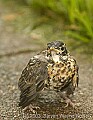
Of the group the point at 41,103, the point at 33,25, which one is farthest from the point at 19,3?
the point at 41,103

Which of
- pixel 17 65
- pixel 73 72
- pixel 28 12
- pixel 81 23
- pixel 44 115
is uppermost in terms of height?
pixel 28 12

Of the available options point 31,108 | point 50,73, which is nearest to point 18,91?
point 31,108

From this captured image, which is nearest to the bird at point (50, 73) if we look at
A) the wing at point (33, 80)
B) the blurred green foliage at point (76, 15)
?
the wing at point (33, 80)

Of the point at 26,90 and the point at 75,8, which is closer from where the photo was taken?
the point at 26,90

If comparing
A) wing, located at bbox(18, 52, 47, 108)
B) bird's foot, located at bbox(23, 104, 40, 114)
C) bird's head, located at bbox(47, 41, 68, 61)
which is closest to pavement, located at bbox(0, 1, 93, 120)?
bird's foot, located at bbox(23, 104, 40, 114)

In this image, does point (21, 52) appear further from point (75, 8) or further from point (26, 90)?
point (26, 90)

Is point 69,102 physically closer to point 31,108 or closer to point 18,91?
point 31,108

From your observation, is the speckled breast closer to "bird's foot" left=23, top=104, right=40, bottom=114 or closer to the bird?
the bird
